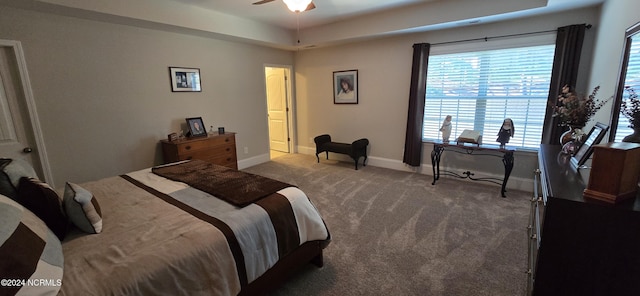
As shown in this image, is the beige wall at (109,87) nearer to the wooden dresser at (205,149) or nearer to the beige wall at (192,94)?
the beige wall at (192,94)

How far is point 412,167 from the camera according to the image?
15.1ft

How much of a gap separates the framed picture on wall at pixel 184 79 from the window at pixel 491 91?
3713 millimetres

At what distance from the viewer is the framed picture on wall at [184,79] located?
3904mm

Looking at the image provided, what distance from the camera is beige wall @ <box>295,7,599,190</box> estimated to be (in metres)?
3.58

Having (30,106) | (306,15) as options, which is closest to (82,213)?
(30,106)

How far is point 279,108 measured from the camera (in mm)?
6168

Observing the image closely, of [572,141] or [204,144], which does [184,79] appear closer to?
[204,144]

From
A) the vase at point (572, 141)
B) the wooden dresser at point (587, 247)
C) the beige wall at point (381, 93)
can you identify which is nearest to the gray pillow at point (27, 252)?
the wooden dresser at point (587, 247)

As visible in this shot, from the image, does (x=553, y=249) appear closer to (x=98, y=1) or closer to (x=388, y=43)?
(x=388, y=43)

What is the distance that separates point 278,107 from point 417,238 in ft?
14.8

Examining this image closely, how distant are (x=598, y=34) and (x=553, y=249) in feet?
10.1

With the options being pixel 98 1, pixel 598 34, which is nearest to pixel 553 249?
pixel 598 34

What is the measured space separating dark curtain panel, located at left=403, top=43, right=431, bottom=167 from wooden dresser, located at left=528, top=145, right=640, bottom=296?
3.11 metres

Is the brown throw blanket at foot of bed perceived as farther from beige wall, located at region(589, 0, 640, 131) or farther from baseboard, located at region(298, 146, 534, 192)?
baseboard, located at region(298, 146, 534, 192)
